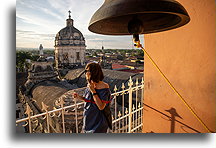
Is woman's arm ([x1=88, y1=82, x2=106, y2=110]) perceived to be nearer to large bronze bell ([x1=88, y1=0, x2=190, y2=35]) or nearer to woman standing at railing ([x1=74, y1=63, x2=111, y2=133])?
woman standing at railing ([x1=74, y1=63, x2=111, y2=133])

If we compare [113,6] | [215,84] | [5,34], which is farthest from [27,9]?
[215,84]

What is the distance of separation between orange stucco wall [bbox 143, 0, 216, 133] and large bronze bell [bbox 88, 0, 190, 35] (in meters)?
0.44

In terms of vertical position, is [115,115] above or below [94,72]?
below

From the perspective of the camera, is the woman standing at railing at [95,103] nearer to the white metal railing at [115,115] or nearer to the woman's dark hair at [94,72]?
the woman's dark hair at [94,72]

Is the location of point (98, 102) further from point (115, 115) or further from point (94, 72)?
point (115, 115)

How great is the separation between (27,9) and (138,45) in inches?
71.9

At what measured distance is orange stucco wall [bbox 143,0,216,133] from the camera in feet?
4.78

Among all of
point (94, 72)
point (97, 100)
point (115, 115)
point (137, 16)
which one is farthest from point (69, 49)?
point (137, 16)

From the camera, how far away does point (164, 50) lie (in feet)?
5.60

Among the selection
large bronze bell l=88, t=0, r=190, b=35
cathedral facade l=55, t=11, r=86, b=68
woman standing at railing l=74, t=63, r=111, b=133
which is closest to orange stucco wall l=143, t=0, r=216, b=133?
large bronze bell l=88, t=0, r=190, b=35

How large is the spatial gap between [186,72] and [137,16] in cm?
86

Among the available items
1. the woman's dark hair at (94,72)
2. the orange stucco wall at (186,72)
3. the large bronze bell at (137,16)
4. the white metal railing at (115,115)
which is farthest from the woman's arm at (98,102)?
the orange stucco wall at (186,72)

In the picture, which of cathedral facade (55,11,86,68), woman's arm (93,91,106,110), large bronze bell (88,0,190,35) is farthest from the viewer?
cathedral facade (55,11,86,68)

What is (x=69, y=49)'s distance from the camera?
22.4 metres
